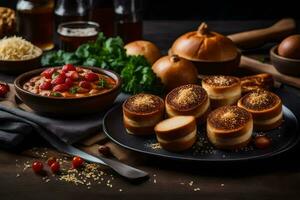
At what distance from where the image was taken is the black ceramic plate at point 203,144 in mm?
2283

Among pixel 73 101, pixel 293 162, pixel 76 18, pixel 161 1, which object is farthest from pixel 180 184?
pixel 161 1

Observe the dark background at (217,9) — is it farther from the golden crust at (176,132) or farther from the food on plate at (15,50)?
the golden crust at (176,132)

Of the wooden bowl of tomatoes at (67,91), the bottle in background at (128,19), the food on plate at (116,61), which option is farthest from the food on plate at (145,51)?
the wooden bowl of tomatoes at (67,91)

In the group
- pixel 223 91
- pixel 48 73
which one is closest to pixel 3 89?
pixel 48 73

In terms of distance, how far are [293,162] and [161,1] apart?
2.73 m

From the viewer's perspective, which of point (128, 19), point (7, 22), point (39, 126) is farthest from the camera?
point (128, 19)

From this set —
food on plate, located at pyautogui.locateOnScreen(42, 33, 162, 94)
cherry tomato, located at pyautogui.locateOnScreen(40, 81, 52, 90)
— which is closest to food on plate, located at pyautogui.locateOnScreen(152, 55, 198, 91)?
food on plate, located at pyautogui.locateOnScreen(42, 33, 162, 94)

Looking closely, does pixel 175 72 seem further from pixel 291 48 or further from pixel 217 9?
pixel 217 9

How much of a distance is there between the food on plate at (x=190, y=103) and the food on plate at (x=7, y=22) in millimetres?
1399

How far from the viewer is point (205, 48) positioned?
10.7ft

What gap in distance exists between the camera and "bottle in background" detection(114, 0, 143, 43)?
3.72 meters

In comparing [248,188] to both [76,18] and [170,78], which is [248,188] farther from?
[76,18]

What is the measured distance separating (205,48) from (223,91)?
0.64m

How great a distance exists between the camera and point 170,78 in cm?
305
